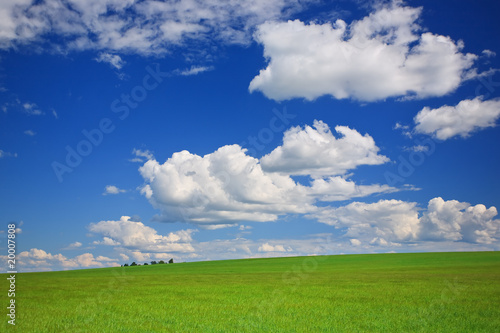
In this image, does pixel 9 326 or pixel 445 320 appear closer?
pixel 9 326

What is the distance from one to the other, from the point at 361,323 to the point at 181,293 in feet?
58.1

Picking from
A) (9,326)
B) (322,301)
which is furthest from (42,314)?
(322,301)

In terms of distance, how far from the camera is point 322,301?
25.0 m

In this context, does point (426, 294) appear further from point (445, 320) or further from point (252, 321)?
point (252, 321)

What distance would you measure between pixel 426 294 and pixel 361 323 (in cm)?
1375

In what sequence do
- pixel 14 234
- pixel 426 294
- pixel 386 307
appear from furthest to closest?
pixel 426 294, pixel 386 307, pixel 14 234

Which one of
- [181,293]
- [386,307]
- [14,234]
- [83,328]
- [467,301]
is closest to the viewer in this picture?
[83,328]

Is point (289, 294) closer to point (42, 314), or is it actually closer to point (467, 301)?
point (467, 301)

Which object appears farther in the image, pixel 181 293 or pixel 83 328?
pixel 181 293

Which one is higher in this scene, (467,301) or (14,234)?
(14,234)

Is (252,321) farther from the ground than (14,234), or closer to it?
closer to it

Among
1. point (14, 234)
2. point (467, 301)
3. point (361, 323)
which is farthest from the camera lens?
point (467, 301)

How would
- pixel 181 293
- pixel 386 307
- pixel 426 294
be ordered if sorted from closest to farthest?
pixel 386 307, pixel 426 294, pixel 181 293

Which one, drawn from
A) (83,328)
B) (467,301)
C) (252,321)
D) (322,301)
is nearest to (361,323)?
(252,321)
